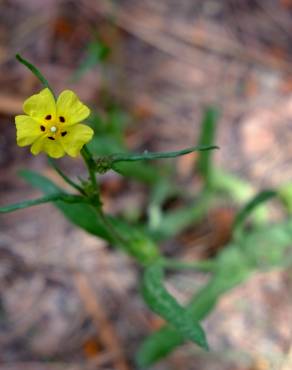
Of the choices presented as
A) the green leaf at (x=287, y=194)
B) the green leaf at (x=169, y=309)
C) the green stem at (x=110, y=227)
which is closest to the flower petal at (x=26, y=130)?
the green stem at (x=110, y=227)

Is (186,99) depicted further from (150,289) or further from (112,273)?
(150,289)

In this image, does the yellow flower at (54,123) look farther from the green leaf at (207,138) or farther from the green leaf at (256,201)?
the green leaf at (207,138)

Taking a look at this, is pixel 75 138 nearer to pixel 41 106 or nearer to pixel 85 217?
pixel 41 106

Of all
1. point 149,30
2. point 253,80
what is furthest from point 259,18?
point 149,30

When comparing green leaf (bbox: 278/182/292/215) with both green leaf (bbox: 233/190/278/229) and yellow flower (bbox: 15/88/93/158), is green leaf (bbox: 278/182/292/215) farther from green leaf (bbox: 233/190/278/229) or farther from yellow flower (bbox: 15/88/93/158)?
yellow flower (bbox: 15/88/93/158)

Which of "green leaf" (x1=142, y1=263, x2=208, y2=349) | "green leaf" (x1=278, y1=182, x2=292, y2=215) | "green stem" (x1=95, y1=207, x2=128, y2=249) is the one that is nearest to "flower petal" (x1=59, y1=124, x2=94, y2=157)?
"green stem" (x1=95, y1=207, x2=128, y2=249)

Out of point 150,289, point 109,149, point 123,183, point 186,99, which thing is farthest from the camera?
point 186,99

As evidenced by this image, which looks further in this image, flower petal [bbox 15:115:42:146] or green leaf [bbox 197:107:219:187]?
green leaf [bbox 197:107:219:187]
